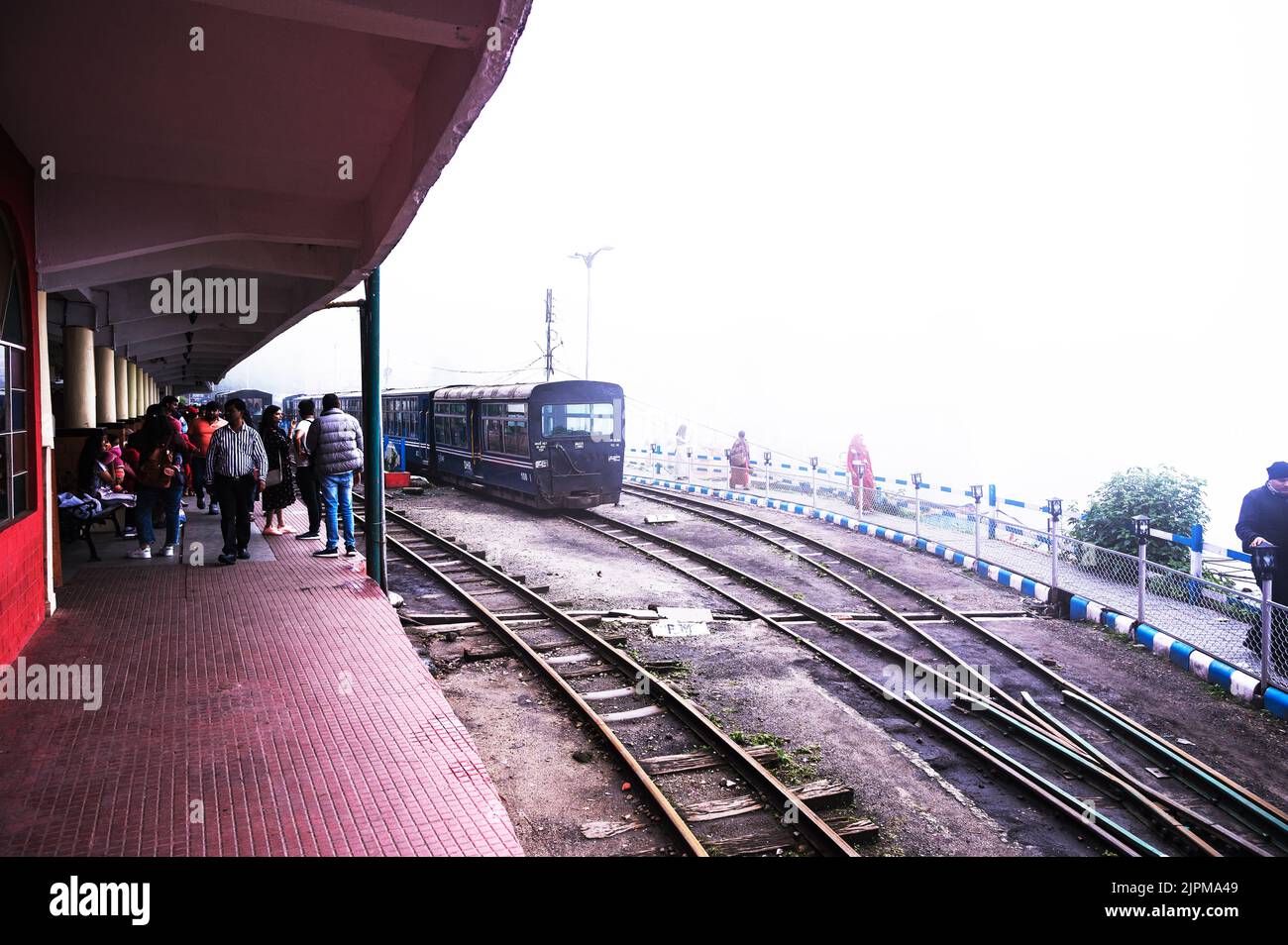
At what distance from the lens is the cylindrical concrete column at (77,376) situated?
449 inches

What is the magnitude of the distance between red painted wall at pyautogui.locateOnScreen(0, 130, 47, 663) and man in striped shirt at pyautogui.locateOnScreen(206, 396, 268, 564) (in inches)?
75.0

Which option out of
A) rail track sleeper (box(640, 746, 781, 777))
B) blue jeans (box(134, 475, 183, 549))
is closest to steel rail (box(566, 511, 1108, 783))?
rail track sleeper (box(640, 746, 781, 777))

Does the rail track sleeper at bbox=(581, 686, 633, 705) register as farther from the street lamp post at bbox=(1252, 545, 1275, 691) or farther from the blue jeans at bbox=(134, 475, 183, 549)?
the street lamp post at bbox=(1252, 545, 1275, 691)

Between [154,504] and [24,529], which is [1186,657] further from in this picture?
[154,504]

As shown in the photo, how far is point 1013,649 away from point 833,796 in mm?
4637

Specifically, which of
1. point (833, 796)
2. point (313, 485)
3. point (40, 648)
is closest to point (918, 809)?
point (833, 796)

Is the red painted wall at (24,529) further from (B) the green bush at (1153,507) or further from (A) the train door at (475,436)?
(B) the green bush at (1153,507)

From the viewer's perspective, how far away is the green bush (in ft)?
42.6

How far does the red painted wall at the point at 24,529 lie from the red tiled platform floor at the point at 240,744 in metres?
0.26

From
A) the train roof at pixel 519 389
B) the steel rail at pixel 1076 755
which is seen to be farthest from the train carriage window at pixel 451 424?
the steel rail at pixel 1076 755

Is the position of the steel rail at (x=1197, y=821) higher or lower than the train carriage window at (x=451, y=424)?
lower

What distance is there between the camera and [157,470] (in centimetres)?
907
